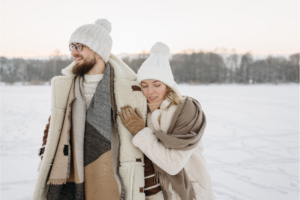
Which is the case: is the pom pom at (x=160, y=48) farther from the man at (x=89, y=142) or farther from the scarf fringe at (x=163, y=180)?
the scarf fringe at (x=163, y=180)

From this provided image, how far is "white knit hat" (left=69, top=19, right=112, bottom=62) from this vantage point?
5.56ft

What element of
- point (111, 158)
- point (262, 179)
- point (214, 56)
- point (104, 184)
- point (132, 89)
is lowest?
point (262, 179)

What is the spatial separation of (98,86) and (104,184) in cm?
80

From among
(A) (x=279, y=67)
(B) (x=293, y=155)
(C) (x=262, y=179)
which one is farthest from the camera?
(A) (x=279, y=67)

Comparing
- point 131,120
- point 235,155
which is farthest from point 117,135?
point 235,155

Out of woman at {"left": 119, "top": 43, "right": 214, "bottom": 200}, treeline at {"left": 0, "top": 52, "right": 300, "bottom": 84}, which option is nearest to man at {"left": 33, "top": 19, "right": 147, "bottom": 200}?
woman at {"left": 119, "top": 43, "right": 214, "bottom": 200}

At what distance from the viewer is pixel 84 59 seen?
1.71m

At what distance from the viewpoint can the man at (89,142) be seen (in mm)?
1472

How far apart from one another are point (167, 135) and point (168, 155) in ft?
0.49

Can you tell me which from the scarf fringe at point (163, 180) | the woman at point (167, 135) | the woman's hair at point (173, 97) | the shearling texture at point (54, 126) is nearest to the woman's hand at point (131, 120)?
the woman at point (167, 135)

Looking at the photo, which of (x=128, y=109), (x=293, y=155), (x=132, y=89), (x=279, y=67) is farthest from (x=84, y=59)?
(x=279, y=67)

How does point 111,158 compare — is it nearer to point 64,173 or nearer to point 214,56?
point 64,173

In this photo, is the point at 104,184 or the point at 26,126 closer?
the point at 104,184

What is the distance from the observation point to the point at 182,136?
4.67ft
